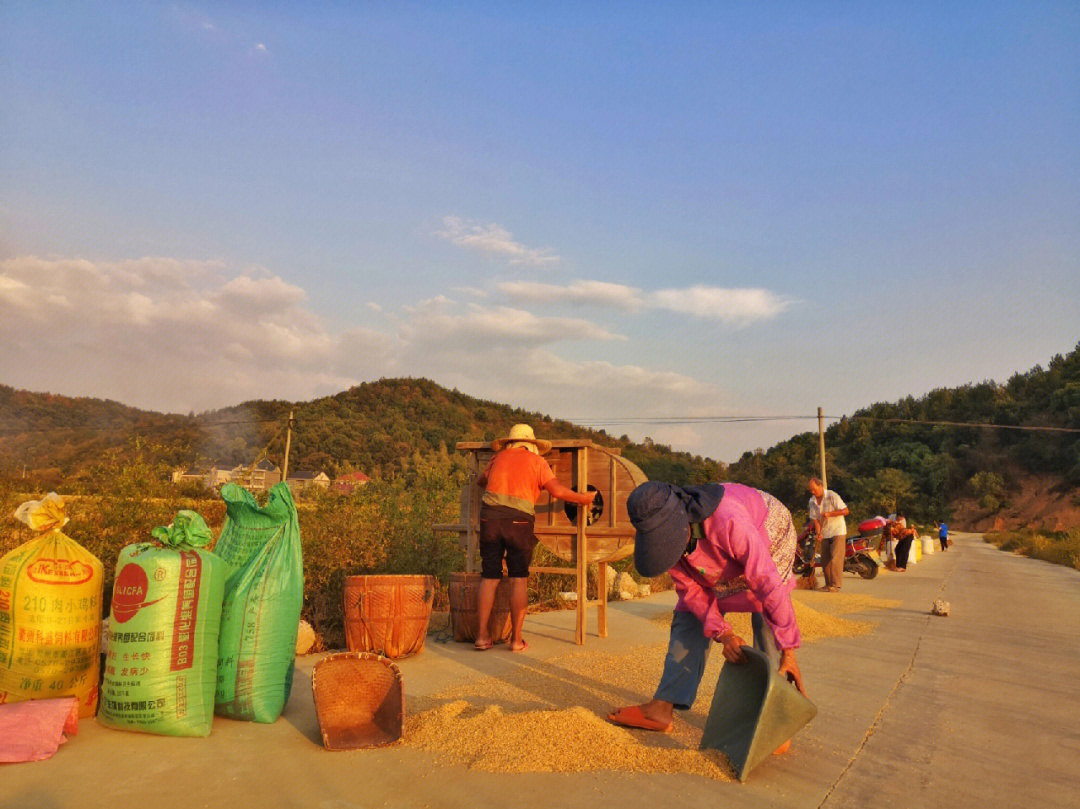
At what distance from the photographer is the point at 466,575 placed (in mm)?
6641

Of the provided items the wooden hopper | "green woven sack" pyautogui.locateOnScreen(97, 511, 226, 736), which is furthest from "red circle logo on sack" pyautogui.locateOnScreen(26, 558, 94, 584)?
the wooden hopper

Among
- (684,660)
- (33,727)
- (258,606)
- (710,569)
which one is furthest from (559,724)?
(33,727)

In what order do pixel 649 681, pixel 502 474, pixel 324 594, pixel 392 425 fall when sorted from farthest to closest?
pixel 392 425
pixel 324 594
pixel 502 474
pixel 649 681

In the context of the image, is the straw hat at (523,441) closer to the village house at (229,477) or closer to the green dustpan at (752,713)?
the village house at (229,477)

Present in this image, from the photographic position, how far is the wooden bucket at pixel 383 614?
568 cm

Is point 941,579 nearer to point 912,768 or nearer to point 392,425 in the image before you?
point 912,768

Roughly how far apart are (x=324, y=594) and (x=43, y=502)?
12.1 ft

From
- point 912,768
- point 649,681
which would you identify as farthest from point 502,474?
point 912,768

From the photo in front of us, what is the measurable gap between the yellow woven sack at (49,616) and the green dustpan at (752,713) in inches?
115

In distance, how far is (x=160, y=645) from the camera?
12.1 feet

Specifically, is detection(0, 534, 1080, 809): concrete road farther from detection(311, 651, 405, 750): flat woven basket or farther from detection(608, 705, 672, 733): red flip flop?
detection(608, 705, 672, 733): red flip flop

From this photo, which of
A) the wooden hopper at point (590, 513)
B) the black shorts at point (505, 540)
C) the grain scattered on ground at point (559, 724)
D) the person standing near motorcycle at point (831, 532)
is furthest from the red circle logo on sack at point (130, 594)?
the person standing near motorcycle at point (831, 532)

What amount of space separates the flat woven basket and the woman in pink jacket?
1067mm

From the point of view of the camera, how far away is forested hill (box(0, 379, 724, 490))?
36.2 feet
